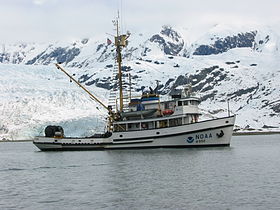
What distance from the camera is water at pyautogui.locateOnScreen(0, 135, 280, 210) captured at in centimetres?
2916

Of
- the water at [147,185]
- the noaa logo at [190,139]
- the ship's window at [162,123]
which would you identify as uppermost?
the ship's window at [162,123]

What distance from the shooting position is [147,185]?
35.4 metres

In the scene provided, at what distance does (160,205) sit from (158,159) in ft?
86.0

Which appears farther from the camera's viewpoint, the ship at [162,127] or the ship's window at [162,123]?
the ship's window at [162,123]

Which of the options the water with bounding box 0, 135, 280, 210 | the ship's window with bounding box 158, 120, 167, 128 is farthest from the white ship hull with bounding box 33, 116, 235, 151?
the water with bounding box 0, 135, 280, 210

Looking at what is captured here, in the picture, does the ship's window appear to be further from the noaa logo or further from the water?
the water

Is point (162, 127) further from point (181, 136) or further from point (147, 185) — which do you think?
point (147, 185)

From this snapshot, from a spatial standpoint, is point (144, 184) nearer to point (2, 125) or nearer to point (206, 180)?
point (206, 180)

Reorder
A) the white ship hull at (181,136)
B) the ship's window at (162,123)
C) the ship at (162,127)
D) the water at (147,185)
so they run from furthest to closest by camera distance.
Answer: the ship's window at (162,123) → the ship at (162,127) → the white ship hull at (181,136) → the water at (147,185)

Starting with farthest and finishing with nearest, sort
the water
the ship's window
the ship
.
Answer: the ship's window < the ship < the water

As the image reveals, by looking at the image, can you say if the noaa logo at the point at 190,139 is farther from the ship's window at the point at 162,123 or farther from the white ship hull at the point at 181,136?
the ship's window at the point at 162,123

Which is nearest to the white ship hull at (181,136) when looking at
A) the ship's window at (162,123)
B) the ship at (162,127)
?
the ship at (162,127)

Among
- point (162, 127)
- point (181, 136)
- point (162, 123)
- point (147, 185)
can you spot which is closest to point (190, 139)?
point (181, 136)

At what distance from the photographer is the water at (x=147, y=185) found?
29156 mm
